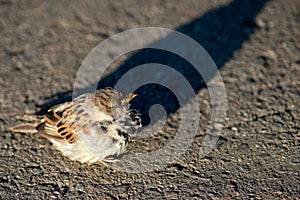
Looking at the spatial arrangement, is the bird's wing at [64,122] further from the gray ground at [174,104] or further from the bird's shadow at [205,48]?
the bird's shadow at [205,48]

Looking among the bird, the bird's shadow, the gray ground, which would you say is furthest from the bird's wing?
the bird's shadow

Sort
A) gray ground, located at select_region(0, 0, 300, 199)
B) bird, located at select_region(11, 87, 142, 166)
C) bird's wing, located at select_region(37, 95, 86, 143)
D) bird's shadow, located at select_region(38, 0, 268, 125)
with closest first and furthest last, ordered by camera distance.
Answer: bird, located at select_region(11, 87, 142, 166)
bird's wing, located at select_region(37, 95, 86, 143)
gray ground, located at select_region(0, 0, 300, 199)
bird's shadow, located at select_region(38, 0, 268, 125)

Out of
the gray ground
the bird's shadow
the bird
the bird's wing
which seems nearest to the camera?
the bird

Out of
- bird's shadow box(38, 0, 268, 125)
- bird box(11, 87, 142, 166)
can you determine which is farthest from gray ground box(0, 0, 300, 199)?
bird box(11, 87, 142, 166)

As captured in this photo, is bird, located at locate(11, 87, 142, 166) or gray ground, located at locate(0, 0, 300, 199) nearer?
bird, located at locate(11, 87, 142, 166)

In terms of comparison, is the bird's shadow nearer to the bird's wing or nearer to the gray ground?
the gray ground

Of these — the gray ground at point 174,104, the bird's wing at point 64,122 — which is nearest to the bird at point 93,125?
the bird's wing at point 64,122
